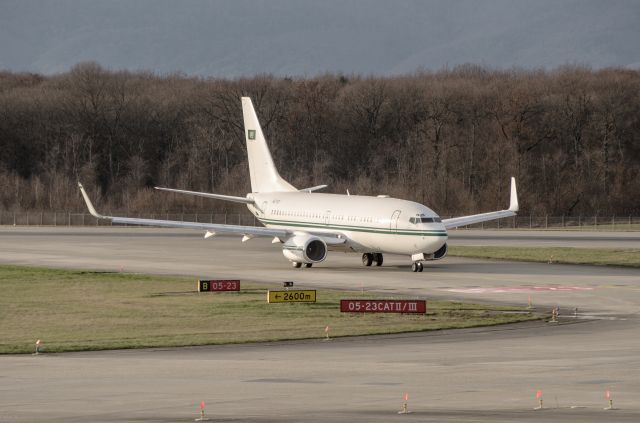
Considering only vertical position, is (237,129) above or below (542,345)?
above

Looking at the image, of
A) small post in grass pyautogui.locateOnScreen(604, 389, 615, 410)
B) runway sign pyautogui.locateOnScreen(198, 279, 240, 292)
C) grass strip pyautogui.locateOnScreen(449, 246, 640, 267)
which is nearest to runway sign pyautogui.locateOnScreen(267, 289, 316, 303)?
runway sign pyautogui.locateOnScreen(198, 279, 240, 292)

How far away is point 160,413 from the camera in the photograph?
25.8 m

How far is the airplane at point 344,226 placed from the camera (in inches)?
2562

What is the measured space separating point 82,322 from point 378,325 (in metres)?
10.7

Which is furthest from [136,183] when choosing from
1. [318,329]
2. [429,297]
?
[318,329]

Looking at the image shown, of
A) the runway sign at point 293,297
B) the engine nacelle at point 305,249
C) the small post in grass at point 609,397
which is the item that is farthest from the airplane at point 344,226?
the small post in grass at point 609,397

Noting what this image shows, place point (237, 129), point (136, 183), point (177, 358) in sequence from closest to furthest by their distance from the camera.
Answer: point (177, 358) < point (136, 183) < point (237, 129)

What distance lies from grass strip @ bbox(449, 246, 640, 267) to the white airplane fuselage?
12.6 m

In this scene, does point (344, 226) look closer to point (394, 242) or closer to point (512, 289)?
point (394, 242)

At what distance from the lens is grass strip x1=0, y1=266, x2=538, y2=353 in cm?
4003

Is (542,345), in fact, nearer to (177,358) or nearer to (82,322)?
(177,358)

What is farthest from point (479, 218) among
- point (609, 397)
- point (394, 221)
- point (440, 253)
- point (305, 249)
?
point (609, 397)

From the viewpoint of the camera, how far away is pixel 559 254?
263 feet

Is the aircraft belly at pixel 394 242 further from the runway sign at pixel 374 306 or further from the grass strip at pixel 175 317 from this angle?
the runway sign at pixel 374 306
